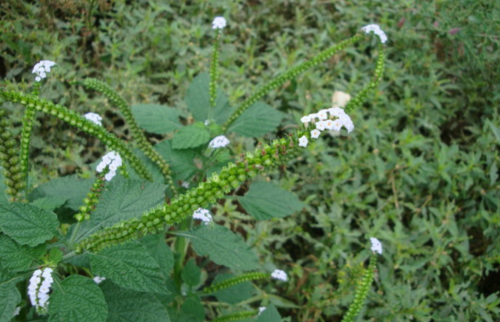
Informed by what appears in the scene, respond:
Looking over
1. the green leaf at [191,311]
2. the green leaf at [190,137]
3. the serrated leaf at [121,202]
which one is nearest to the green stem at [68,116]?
the serrated leaf at [121,202]

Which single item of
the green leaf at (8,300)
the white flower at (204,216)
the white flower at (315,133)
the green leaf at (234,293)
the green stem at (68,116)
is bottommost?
the green leaf at (234,293)

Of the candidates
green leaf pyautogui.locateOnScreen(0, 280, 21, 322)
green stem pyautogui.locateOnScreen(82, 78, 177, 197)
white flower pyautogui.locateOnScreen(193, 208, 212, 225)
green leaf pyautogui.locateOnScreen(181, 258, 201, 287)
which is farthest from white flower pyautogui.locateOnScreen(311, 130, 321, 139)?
green leaf pyautogui.locateOnScreen(181, 258, 201, 287)

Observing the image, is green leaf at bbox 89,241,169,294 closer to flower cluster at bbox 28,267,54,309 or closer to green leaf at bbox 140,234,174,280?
flower cluster at bbox 28,267,54,309

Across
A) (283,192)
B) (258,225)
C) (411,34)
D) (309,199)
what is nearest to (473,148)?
(411,34)

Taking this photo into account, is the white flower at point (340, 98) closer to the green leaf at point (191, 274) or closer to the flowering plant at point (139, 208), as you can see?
the flowering plant at point (139, 208)

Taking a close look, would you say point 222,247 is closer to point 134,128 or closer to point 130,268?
point 130,268

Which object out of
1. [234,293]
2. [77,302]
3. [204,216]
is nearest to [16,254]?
[77,302]

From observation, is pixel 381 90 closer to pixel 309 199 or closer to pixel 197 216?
pixel 309 199
